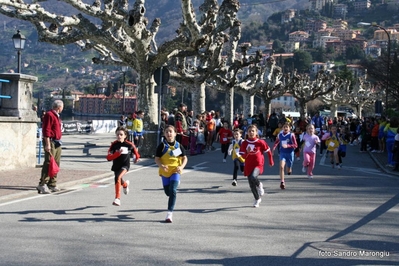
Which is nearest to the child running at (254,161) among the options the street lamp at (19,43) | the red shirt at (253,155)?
the red shirt at (253,155)

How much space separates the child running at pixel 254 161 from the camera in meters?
10.3

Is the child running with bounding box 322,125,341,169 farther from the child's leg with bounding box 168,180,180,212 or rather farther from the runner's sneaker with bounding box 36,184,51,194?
the child's leg with bounding box 168,180,180,212

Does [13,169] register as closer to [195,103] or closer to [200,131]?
[200,131]

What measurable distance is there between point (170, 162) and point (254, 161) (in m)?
2.09

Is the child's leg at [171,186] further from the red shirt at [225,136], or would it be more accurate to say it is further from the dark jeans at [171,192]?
the red shirt at [225,136]

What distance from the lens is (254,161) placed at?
34.6 ft

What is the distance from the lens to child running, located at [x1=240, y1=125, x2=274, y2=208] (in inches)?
404

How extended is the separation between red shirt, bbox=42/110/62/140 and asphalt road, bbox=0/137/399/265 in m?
1.16

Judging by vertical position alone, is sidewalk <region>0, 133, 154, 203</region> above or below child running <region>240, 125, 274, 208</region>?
below

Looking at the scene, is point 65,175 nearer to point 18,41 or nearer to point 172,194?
point 172,194

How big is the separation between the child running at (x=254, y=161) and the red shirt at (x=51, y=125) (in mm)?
3570

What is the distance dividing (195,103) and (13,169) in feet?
60.7

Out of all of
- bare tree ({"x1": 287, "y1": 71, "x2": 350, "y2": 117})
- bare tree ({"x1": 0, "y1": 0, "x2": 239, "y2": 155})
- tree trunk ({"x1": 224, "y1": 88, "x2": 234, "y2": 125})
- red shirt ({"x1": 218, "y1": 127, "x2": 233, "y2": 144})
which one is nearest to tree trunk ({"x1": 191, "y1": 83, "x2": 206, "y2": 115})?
tree trunk ({"x1": 224, "y1": 88, "x2": 234, "y2": 125})

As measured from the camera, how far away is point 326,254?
664 cm
